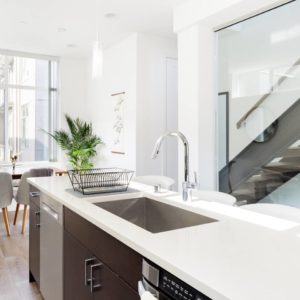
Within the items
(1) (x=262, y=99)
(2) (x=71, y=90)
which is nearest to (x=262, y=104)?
(1) (x=262, y=99)

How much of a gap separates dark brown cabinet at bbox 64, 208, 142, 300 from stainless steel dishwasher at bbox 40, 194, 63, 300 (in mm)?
105

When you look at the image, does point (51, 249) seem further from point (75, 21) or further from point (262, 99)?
point (75, 21)

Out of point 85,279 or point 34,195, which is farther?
point 34,195

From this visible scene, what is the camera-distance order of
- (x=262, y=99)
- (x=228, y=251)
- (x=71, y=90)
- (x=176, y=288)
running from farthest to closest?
(x=71, y=90), (x=262, y=99), (x=228, y=251), (x=176, y=288)

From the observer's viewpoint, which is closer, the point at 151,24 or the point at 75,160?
the point at 151,24

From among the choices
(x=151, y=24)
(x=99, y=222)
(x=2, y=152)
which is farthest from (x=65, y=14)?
A: (x=99, y=222)

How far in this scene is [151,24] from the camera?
14.8ft

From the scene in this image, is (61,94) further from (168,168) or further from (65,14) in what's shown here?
(168,168)

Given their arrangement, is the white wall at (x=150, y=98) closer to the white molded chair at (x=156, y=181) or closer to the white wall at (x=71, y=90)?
the white molded chair at (x=156, y=181)

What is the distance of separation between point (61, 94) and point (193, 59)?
340cm

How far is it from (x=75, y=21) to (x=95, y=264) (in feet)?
12.6

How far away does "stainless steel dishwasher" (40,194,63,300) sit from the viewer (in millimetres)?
2031

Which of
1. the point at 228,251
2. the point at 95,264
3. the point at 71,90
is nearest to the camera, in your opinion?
the point at 228,251

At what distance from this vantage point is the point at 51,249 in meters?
2.21
